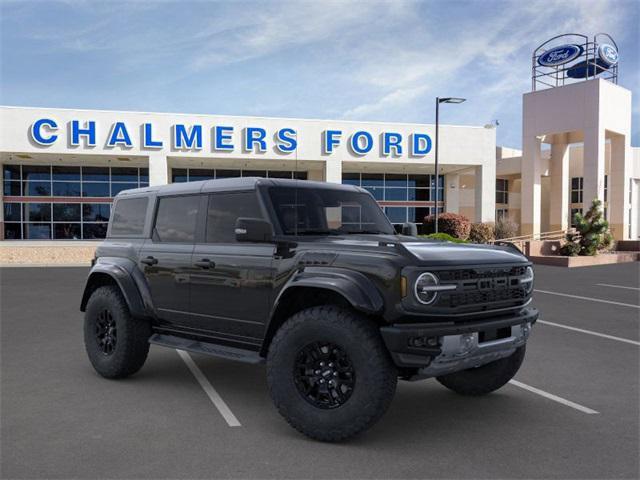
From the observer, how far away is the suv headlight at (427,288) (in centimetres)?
415

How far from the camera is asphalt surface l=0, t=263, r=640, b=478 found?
3.93m

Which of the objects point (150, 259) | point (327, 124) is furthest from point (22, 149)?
point (150, 259)

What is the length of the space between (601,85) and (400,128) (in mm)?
11338

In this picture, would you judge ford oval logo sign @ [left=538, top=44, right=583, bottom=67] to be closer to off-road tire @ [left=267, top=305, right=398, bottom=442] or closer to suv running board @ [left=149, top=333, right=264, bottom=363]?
suv running board @ [left=149, top=333, right=264, bottom=363]

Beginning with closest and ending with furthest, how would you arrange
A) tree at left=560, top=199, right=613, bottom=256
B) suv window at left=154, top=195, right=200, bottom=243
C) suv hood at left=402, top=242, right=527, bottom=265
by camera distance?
suv hood at left=402, top=242, right=527, bottom=265, suv window at left=154, top=195, right=200, bottom=243, tree at left=560, top=199, right=613, bottom=256

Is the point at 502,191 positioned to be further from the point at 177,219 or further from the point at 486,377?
the point at 177,219

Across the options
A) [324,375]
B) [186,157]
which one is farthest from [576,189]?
[324,375]

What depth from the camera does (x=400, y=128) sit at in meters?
33.3

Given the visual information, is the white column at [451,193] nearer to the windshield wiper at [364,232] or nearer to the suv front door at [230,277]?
the windshield wiper at [364,232]

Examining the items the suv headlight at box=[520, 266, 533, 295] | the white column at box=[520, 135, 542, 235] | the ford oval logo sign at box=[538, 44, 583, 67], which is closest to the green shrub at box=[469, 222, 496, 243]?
the white column at box=[520, 135, 542, 235]

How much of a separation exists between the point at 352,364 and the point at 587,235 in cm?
2397

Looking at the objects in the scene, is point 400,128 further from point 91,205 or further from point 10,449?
point 10,449

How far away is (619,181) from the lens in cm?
3528

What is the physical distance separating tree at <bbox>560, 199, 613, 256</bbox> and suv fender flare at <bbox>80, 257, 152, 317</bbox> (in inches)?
903
